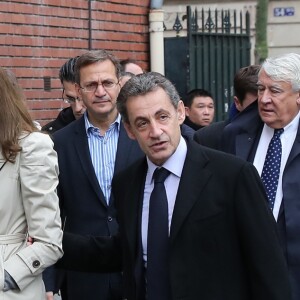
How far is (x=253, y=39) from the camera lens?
72.9 ft

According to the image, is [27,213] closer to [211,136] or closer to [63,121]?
[211,136]

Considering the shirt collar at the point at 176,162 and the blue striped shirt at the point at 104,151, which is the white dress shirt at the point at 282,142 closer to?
the blue striped shirt at the point at 104,151

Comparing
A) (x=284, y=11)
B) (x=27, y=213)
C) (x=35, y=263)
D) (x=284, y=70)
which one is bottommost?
(x=35, y=263)

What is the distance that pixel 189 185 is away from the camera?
4.36 meters

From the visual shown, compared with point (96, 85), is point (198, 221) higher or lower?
lower

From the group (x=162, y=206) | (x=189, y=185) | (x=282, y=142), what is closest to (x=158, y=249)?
(x=162, y=206)

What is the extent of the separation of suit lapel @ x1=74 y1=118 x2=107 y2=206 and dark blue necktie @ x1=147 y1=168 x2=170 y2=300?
151 cm

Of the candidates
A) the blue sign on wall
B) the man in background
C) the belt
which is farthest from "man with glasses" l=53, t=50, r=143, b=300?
the blue sign on wall

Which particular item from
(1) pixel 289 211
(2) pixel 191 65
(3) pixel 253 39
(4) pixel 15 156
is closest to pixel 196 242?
(4) pixel 15 156

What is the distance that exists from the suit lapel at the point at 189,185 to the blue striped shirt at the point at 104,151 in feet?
5.22

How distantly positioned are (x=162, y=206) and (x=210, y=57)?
879cm

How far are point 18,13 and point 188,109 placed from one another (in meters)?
1.95

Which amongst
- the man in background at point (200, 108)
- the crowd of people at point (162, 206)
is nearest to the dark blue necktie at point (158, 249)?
the crowd of people at point (162, 206)

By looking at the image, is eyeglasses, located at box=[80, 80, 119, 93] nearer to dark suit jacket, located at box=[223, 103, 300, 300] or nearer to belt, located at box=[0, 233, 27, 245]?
dark suit jacket, located at box=[223, 103, 300, 300]
